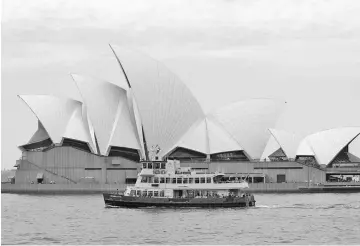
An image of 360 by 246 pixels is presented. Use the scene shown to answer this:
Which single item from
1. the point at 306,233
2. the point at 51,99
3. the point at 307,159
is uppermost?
the point at 51,99

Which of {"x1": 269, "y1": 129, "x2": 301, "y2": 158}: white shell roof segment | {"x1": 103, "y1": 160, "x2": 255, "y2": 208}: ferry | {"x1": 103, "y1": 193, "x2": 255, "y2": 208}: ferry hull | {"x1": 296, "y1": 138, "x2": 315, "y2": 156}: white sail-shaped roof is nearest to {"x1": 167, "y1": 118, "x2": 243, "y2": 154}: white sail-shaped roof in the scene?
{"x1": 269, "y1": 129, "x2": 301, "y2": 158}: white shell roof segment

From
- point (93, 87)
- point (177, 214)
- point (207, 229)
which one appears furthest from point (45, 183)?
point (207, 229)

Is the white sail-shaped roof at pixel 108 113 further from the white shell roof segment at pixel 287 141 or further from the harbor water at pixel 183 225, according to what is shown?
the harbor water at pixel 183 225

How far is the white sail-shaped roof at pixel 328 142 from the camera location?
333 feet

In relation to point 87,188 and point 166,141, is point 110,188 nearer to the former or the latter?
point 87,188

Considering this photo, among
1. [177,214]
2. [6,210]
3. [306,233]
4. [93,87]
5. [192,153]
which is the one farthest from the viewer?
[192,153]

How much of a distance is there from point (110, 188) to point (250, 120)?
16.8 metres

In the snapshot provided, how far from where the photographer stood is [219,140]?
341ft

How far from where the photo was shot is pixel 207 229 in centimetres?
5216

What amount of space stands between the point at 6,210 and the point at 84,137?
35.7 m

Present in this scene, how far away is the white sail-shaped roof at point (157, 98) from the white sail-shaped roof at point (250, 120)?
3.85m

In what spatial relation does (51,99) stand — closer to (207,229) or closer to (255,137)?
(255,137)

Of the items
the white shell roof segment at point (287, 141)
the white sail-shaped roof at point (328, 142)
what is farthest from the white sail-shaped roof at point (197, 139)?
the white sail-shaped roof at point (328, 142)

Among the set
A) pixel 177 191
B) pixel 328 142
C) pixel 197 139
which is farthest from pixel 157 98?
pixel 177 191
